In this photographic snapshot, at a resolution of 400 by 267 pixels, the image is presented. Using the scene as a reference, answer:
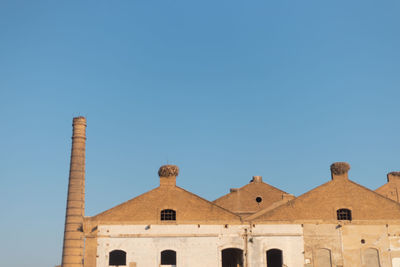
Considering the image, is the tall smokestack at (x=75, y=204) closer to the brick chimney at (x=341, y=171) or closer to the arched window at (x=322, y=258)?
the arched window at (x=322, y=258)

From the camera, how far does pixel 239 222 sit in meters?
27.9

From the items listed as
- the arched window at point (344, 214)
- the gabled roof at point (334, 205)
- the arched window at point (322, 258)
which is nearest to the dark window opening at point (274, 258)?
the arched window at point (322, 258)

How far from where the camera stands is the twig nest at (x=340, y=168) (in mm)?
29453

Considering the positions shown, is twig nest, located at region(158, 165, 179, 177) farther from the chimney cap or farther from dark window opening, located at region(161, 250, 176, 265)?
the chimney cap

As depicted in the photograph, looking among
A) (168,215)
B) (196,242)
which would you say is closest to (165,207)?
(168,215)

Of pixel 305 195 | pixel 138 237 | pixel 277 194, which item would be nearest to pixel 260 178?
pixel 277 194

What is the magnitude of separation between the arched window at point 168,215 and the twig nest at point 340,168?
10.4 metres

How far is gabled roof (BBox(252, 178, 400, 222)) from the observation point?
2838 cm

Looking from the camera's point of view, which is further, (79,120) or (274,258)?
(79,120)

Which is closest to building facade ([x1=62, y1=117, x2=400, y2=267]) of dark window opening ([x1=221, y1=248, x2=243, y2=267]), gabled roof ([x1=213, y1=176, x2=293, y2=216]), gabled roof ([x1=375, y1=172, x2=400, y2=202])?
dark window opening ([x1=221, y1=248, x2=243, y2=267])

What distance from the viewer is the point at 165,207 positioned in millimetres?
27984

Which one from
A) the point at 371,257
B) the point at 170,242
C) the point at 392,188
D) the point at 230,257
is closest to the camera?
the point at 170,242

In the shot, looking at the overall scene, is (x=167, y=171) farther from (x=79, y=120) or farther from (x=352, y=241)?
(x=352, y=241)

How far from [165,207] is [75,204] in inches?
328
